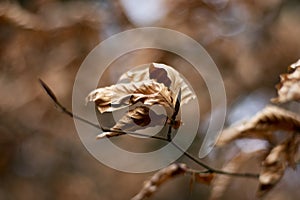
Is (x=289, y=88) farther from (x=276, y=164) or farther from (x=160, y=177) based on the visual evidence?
(x=160, y=177)

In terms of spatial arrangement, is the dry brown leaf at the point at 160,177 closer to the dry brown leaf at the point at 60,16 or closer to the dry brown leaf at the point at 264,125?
the dry brown leaf at the point at 264,125

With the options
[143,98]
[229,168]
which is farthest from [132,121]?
[229,168]

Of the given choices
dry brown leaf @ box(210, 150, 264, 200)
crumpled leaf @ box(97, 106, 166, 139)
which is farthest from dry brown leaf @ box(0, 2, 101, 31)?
crumpled leaf @ box(97, 106, 166, 139)

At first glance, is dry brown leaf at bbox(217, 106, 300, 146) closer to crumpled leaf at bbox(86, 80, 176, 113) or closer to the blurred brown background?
crumpled leaf at bbox(86, 80, 176, 113)

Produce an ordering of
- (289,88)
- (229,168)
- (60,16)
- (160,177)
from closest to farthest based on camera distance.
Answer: (289,88), (160,177), (229,168), (60,16)

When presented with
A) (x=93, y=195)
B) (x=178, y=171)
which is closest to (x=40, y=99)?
(x=93, y=195)
